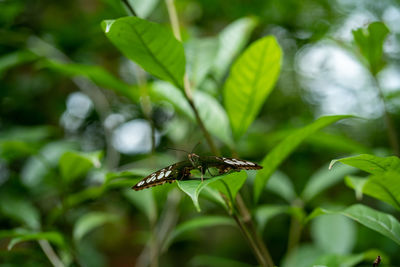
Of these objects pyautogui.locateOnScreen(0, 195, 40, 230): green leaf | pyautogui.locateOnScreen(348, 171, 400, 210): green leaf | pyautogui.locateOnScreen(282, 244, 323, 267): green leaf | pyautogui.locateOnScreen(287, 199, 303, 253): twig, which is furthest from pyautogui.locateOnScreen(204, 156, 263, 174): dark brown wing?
pyautogui.locateOnScreen(0, 195, 40, 230): green leaf

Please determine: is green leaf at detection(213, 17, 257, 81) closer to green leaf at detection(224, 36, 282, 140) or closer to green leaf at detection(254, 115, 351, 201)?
green leaf at detection(224, 36, 282, 140)

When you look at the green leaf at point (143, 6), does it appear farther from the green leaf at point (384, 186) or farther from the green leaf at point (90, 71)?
the green leaf at point (384, 186)

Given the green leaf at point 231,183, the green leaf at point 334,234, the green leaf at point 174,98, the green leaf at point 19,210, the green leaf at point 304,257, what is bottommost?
the green leaf at point 304,257

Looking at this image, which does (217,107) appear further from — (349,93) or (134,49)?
(349,93)

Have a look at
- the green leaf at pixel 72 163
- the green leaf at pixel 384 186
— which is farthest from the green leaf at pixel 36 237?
the green leaf at pixel 384 186

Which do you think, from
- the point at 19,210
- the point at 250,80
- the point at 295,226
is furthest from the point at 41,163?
the point at 295,226

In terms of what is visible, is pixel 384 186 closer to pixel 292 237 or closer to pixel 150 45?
pixel 150 45
